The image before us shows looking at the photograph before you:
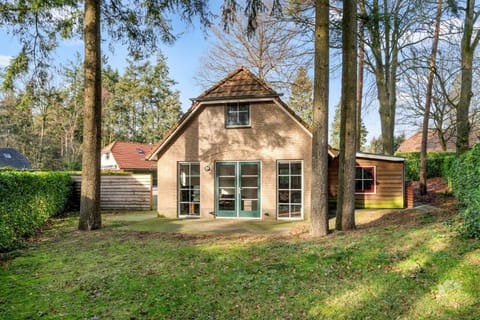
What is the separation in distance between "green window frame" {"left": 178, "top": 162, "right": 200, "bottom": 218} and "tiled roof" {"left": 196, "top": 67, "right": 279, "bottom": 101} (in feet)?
9.35

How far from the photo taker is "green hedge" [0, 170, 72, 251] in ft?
25.2

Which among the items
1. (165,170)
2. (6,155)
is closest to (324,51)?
(165,170)

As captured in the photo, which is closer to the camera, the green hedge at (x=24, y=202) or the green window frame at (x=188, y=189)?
the green hedge at (x=24, y=202)

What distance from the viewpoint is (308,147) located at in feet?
38.0

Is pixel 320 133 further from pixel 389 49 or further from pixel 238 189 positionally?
pixel 389 49

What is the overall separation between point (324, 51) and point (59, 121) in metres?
36.3

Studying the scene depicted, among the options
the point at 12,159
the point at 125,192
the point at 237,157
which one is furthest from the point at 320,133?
the point at 12,159

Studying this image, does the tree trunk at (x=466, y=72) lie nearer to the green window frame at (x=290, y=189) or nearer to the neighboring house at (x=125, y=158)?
the green window frame at (x=290, y=189)

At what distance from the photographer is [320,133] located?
738 cm

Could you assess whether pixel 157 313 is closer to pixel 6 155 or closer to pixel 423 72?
pixel 423 72

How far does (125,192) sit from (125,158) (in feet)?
70.1

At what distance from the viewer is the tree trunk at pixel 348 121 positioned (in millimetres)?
7688

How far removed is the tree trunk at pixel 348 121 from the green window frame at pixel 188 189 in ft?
20.8

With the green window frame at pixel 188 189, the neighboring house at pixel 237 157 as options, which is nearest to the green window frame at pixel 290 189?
the neighboring house at pixel 237 157
